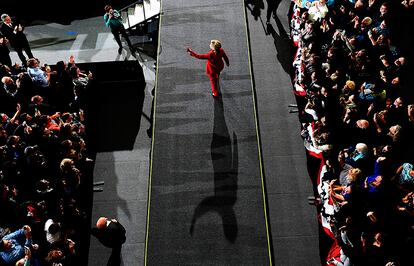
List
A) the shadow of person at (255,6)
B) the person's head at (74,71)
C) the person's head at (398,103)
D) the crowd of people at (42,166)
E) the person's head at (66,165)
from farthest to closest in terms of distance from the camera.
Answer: the shadow of person at (255,6) < the person's head at (74,71) < the person's head at (398,103) < the person's head at (66,165) < the crowd of people at (42,166)

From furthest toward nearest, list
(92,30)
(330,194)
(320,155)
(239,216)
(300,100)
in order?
1. (92,30)
2. (300,100)
3. (320,155)
4. (239,216)
5. (330,194)

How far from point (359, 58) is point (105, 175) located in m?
5.63

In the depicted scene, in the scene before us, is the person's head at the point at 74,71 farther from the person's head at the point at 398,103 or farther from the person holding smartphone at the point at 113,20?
the person's head at the point at 398,103

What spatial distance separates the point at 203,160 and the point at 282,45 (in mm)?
4357

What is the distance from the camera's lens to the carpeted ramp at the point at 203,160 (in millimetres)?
6488

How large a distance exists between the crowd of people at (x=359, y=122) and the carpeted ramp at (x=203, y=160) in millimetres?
1206

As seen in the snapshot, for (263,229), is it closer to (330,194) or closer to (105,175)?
(330,194)

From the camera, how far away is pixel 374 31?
27.1 feet

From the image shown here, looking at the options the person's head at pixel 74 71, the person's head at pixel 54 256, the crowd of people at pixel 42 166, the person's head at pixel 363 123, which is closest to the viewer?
the person's head at pixel 54 256

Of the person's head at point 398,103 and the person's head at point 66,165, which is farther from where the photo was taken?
the person's head at point 398,103

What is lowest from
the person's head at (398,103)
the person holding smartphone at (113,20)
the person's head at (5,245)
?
the person's head at (5,245)

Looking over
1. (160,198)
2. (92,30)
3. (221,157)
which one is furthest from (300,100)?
(92,30)

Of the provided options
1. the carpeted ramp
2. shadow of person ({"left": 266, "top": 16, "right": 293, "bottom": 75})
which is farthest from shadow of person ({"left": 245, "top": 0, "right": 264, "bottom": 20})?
the carpeted ramp

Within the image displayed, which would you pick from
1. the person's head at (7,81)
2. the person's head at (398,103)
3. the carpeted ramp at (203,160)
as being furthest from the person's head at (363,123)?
the person's head at (7,81)
